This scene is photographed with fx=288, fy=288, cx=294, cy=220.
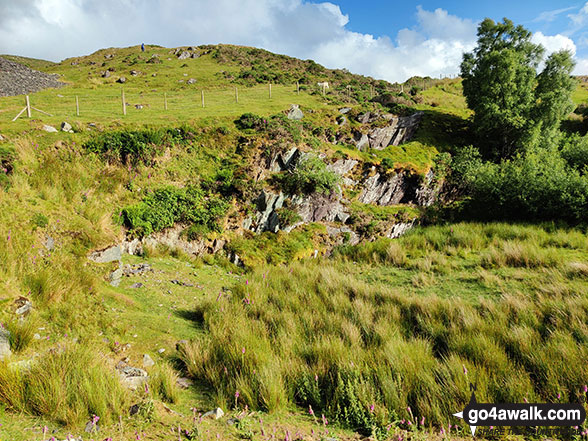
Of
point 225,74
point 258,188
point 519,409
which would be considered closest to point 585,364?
point 519,409

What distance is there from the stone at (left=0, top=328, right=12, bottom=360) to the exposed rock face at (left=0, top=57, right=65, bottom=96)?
104 ft

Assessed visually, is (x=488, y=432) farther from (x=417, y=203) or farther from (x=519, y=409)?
(x=417, y=203)

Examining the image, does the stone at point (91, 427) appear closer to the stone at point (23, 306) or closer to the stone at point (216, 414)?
the stone at point (216, 414)

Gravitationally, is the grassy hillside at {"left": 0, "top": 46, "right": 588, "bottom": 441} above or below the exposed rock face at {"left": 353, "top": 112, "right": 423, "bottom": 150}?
below

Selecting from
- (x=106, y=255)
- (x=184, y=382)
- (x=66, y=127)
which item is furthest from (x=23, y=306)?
(x=66, y=127)

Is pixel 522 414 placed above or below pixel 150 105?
below

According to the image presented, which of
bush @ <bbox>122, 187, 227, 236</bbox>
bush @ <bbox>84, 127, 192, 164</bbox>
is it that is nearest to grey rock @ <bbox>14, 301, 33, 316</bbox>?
bush @ <bbox>122, 187, 227, 236</bbox>

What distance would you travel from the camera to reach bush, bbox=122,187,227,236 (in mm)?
10898

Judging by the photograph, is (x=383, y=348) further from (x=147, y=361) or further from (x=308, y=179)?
(x=308, y=179)

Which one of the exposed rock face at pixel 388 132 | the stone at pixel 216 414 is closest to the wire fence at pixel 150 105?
the exposed rock face at pixel 388 132

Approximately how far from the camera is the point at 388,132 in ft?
82.1

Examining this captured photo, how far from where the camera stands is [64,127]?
1311cm

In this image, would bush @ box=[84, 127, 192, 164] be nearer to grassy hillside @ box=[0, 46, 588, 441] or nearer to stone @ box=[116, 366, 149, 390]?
grassy hillside @ box=[0, 46, 588, 441]

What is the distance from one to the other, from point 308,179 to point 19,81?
116 ft
